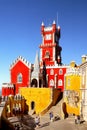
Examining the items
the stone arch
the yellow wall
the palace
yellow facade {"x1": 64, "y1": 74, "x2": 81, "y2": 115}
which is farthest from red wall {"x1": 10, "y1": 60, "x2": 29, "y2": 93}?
yellow facade {"x1": 64, "y1": 74, "x2": 81, "y2": 115}

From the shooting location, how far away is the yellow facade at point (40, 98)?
133 feet

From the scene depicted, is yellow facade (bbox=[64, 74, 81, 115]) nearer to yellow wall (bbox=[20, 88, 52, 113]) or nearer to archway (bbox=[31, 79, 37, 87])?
yellow wall (bbox=[20, 88, 52, 113])

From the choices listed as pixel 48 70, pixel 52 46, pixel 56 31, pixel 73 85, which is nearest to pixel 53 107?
pixel 73 85

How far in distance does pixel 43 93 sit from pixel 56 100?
266 centimetres

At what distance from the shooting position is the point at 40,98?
4134 cm

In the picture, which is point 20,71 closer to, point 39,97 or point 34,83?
point 34,83

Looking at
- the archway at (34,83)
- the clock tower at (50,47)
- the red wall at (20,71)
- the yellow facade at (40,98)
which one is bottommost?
the yellow facade at (40,98)

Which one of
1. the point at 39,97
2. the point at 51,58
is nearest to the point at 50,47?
the point at 51,58

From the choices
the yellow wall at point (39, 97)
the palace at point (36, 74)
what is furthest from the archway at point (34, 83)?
the yellow wall at point (39, 97)

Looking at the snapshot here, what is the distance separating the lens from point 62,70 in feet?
168

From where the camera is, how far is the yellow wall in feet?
134

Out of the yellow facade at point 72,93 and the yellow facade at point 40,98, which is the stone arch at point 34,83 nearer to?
the yellow facade at point 40,98

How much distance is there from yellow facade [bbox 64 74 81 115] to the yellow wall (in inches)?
175

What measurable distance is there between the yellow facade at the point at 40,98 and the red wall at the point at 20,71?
367 inches
